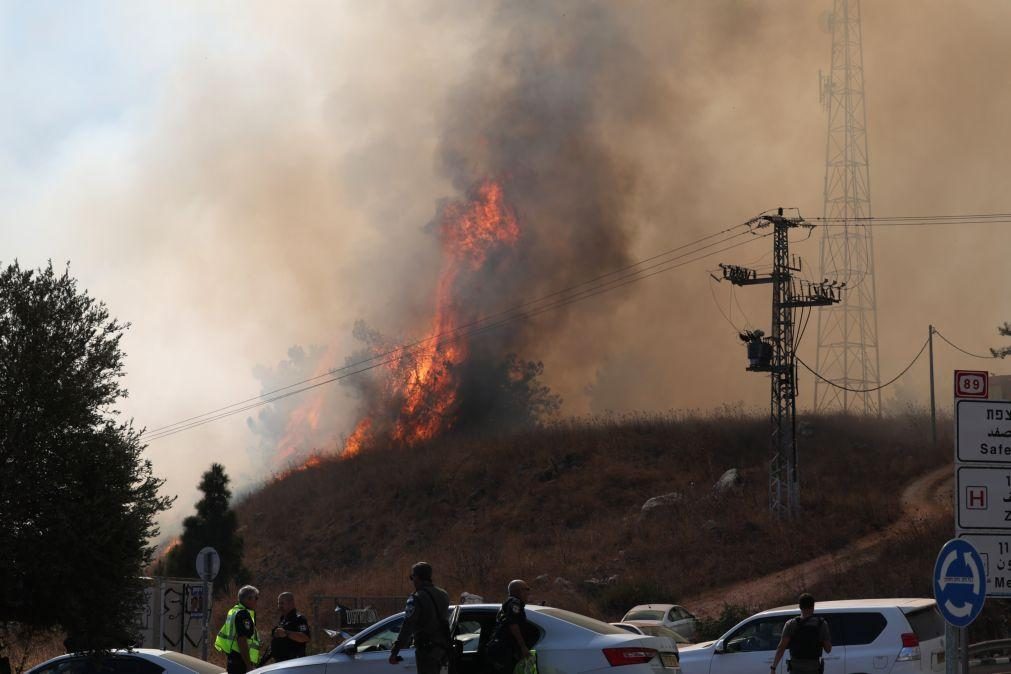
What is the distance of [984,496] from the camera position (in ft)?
34.3

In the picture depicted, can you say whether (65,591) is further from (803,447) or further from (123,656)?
(803,447)

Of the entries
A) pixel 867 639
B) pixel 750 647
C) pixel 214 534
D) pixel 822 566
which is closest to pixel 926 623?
pixel 867 639

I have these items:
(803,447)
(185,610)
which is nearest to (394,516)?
(803,447)

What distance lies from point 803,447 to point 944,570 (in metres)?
47.1

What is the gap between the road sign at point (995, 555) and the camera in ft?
33.6

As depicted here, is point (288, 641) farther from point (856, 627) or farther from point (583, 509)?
point (583, 509)

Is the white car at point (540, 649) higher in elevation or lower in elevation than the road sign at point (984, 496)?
lower

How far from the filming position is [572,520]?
2063 inches

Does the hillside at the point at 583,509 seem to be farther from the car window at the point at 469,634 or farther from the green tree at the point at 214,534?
the car window at the point at 469,634

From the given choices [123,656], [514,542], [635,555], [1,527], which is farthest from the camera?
[514,542]

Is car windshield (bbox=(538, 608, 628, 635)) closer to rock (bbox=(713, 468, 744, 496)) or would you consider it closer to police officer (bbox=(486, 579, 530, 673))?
police officer (bbox=(486, 579, 530, 673))

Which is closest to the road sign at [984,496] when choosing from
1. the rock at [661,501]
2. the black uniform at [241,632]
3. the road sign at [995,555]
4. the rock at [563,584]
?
the road sign at [995,555]

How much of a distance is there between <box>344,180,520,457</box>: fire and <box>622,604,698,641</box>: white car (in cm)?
3610

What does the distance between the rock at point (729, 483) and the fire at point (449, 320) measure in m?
19.7
